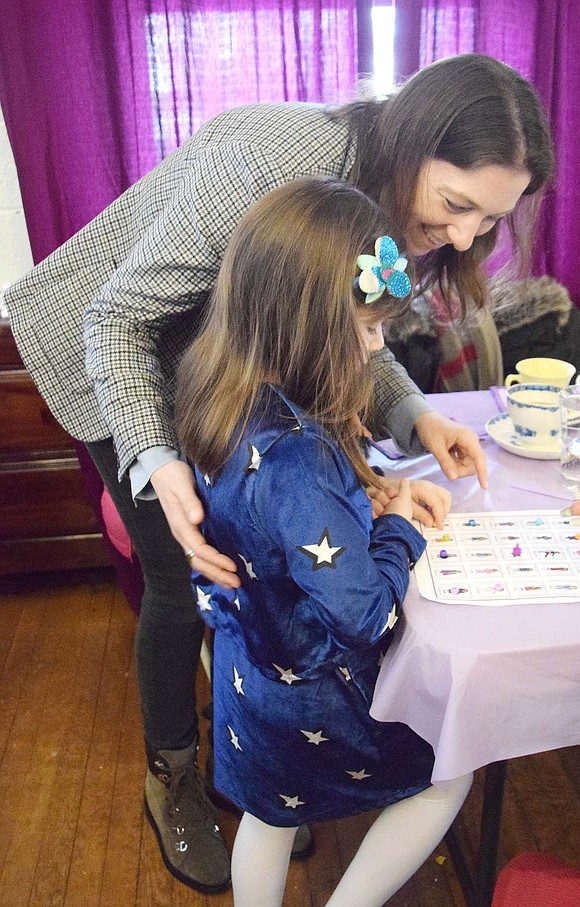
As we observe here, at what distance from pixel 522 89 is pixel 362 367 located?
437mm

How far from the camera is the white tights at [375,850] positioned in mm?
1053

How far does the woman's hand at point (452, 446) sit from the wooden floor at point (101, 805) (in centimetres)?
75

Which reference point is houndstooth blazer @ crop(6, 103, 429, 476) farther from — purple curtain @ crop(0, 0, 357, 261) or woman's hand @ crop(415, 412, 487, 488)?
purple curtain @ crop(0, 0, 357, 261)

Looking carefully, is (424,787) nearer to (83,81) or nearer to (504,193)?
(504,193)

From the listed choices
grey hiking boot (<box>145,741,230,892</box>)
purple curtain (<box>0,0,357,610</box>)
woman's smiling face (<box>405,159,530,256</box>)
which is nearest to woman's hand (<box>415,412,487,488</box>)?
woman's smiling face (<box>405,159,530,256</box>)

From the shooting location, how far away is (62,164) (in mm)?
1938

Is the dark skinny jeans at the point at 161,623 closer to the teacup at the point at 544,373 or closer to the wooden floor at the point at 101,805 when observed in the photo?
the wooden floor at the point at 101,805

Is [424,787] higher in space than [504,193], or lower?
lower

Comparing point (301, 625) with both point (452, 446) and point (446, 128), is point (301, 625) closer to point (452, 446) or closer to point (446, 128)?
point (452, 446)

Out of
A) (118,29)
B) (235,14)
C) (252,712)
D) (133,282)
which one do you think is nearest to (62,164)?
(118,29)

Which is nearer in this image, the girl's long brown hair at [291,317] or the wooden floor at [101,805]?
the girl's long brown hair at [291,317]

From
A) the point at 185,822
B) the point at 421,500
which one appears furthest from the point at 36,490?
the point at 421,500

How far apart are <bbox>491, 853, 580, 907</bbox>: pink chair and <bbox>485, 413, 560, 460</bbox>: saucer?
1.81 ft

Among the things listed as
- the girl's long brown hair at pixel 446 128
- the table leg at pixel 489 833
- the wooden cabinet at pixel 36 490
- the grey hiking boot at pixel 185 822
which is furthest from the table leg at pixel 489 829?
the wooden cabinet at pixel 36 490
